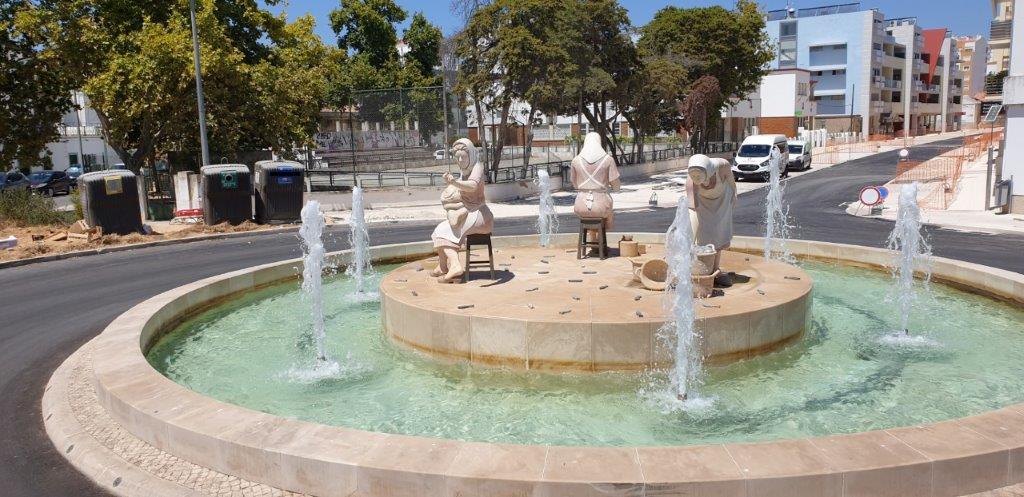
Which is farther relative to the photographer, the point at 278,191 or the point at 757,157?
the point at 757,157

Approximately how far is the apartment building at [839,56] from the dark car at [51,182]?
66.6 metres

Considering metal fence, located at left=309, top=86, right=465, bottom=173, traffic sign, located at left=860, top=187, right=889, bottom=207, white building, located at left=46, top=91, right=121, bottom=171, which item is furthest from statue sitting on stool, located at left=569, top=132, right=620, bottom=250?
white building, located at left=46, top=91, right=121, bottom=171

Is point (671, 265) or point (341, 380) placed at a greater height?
point (671, 265)

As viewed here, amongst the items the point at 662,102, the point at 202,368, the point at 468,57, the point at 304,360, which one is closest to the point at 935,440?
the point at 304,360

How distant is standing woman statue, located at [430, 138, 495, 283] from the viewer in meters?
9.78

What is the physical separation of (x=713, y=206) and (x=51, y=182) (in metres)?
39.0

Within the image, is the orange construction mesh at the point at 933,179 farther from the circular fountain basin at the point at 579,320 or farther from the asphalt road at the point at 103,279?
the circular fountain basin at the point at 579,320

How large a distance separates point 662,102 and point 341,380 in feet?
124

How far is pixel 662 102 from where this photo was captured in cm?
4247

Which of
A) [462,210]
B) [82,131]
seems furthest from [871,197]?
[82,131]

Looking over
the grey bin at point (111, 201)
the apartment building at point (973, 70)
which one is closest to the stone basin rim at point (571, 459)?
the grey bin at point (111, 201)

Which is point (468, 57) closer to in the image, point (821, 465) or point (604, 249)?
point (604, 249)

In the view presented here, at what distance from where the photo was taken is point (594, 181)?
1142 centimetres

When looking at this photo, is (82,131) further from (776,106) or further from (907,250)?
(776,106)
